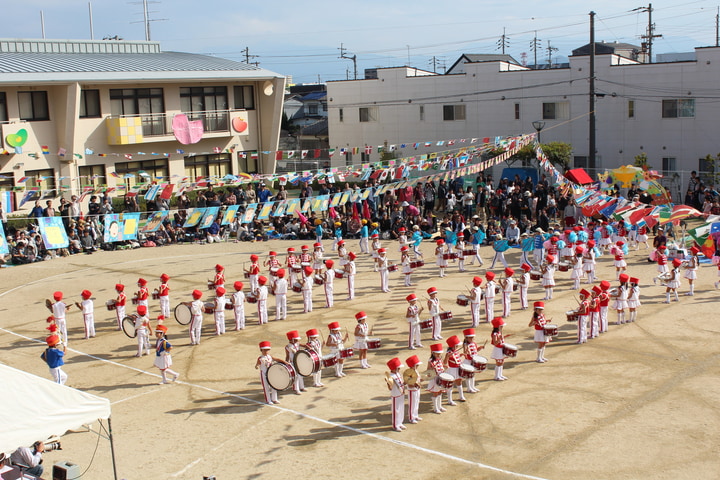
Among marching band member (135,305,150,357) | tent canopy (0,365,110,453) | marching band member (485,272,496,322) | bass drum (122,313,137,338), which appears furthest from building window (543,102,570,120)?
tent canopy (0,365,110,453)

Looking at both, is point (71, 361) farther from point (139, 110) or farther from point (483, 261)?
point (139, 110)

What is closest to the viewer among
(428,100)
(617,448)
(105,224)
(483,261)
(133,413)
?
(617,448)

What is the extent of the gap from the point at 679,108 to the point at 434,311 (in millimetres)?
26700

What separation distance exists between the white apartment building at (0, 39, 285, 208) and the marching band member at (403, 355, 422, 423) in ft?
69.4

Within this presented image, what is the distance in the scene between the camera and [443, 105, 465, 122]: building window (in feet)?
150

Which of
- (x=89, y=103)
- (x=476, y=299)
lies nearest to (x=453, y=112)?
(x=89, y=103)

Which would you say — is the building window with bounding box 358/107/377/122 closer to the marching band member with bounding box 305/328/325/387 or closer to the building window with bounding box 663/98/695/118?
the building window with bounding box 663/98/695/118

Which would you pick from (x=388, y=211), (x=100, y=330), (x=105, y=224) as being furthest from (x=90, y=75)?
(x=100, y=330)

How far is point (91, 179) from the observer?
34875 millimetres

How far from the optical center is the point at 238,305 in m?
19.6

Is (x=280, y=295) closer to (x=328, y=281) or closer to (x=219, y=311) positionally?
(x=328, y=281)

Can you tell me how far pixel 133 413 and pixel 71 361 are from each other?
13.9 feet

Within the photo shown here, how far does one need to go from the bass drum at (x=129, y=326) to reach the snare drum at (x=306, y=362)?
544 centimetres

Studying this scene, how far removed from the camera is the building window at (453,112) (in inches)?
1797
